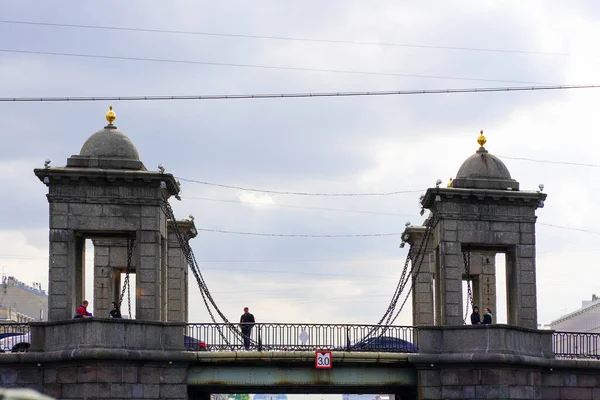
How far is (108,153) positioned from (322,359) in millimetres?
9371

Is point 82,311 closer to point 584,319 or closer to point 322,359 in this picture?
point 322,359

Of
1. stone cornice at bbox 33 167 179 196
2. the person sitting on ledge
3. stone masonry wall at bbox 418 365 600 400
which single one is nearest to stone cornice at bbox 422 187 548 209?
stone masonry wall at bbox 418 365 600 400

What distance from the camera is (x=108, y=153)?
40812mm

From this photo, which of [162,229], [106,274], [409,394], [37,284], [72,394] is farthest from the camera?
[37,284]

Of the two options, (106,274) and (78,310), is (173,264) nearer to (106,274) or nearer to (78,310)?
(106,274)

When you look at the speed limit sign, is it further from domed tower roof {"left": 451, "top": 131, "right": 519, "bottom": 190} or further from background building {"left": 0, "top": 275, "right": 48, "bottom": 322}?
background building {"left": 0, "top": 275, "right": 48, "bottom": 322}

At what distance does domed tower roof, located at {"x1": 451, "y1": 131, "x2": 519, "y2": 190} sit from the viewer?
43062 mm

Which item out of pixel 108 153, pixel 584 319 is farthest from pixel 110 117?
pixel 584 319

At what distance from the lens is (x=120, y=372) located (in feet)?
127

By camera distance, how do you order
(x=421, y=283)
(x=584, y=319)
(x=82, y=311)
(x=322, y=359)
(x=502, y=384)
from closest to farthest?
(x=82, y=311) < (x=502, y=384) < (x=322, y=359) < (x=421, y=283) < (x=584, y=319)

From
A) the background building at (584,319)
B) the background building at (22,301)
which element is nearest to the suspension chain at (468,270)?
the background building at (584,319)

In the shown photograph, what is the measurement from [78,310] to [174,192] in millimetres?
5062

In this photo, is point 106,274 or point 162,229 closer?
point 162,229

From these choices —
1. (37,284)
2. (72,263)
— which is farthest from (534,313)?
(37,284)
